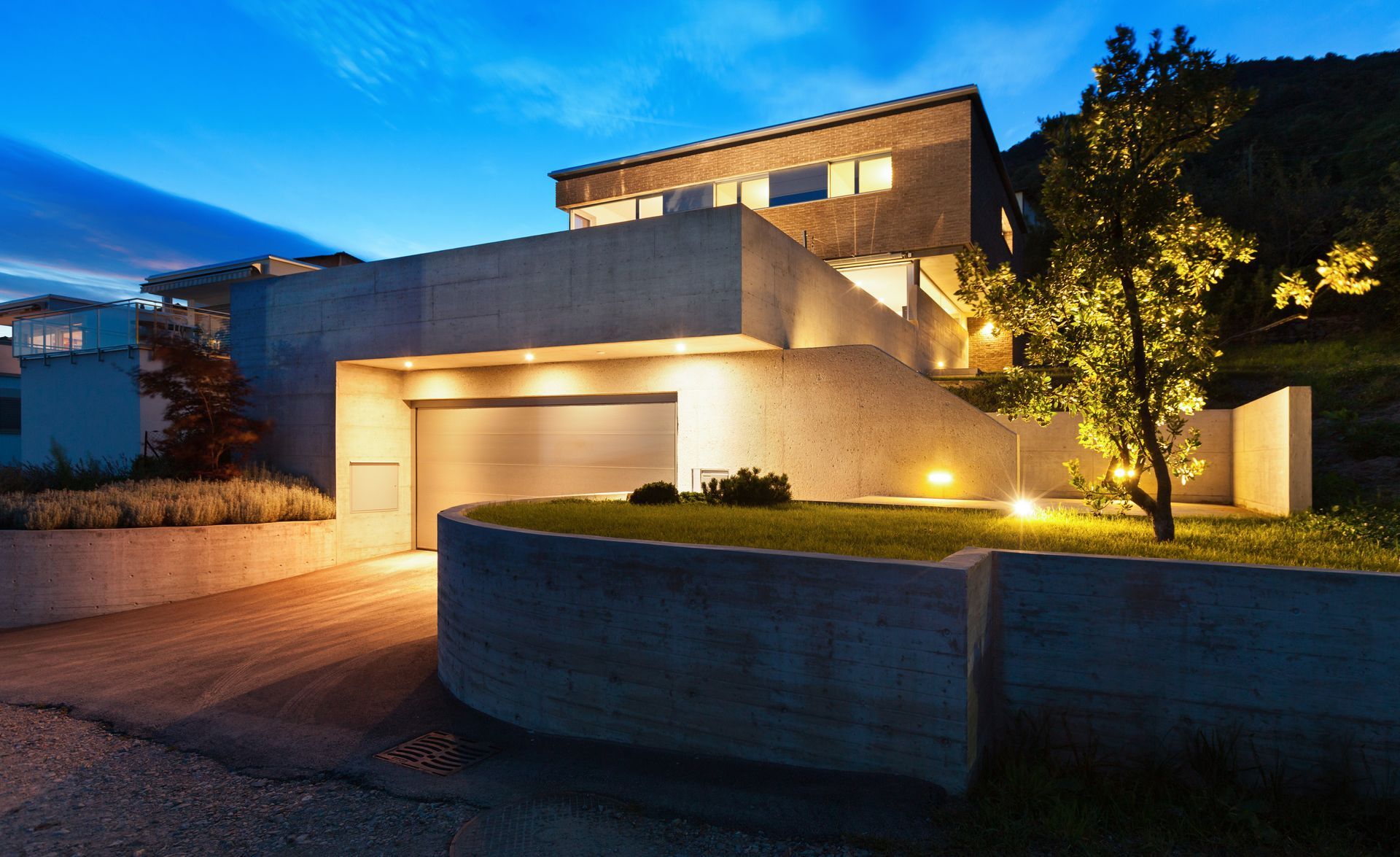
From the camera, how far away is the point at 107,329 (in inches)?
765

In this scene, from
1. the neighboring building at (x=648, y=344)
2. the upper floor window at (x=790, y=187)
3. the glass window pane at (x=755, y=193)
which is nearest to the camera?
the neighboring building at (x=648, y=344)

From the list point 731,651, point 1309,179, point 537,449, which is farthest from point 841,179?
point 1309,179

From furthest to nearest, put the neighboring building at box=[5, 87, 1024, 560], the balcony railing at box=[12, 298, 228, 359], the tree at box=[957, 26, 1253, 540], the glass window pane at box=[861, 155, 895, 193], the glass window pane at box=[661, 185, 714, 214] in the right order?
the glass window pane at box=[661, 185, 714, 214] → the glass window pane at box=[861, 155, 895, 193] → the balcony railing at box=[12, 298, 228, 359] → the neighboring building at box=[5, 87, 1024, 560] → the tree at box=[957, 26, 1253, 540]

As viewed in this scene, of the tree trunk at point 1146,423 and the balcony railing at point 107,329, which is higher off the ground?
the balcony railing at point 107,329

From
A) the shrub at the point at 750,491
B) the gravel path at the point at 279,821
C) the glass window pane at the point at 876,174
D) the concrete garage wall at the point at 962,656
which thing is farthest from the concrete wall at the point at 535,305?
the gravel path at the point at 279,821

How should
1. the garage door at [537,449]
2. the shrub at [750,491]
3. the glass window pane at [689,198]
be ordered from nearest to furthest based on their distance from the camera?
the shrub at [750,491], the garage door at [537,449], the glass window pane at [689,198]

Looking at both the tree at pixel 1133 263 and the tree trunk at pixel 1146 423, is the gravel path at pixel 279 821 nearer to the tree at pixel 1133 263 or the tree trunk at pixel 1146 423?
the tree trunk at pixel 1146 423

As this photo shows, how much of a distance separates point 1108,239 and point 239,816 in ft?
30.5

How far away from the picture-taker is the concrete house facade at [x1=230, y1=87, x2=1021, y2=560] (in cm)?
1245

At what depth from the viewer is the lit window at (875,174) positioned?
2034cm

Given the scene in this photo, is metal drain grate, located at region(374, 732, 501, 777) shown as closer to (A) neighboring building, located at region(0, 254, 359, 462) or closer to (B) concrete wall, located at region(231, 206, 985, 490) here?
(B) concrete wall, located at region(231, 206, 985, 490)

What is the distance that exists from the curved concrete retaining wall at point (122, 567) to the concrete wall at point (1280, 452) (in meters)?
17.0

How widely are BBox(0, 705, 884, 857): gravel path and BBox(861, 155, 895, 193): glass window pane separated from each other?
18.5 meters

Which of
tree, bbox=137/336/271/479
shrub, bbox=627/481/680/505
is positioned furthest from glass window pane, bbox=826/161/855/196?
tree, bbox=137/336/271/479
